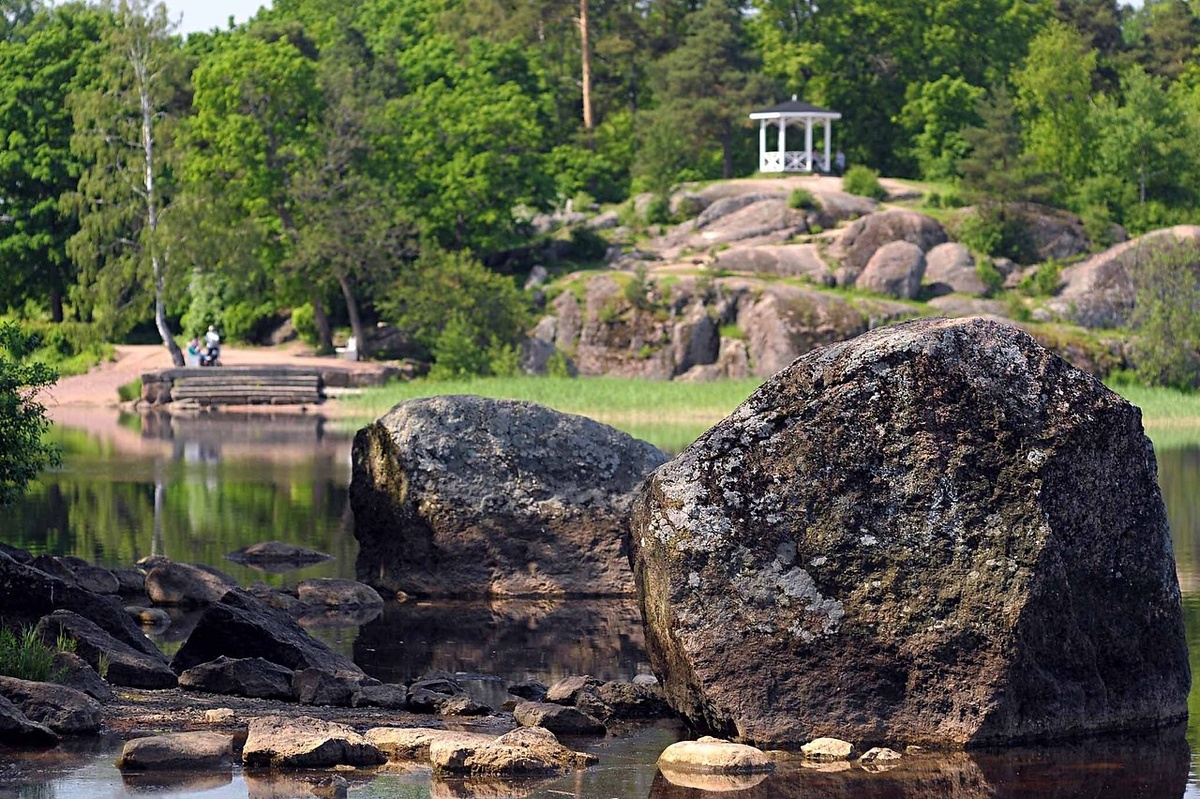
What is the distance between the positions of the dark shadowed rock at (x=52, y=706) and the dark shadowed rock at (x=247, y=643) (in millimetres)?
2882

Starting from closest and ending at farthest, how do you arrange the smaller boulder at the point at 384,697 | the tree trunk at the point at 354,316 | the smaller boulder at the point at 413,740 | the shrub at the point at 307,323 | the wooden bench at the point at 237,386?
the smaller boulder at the point at 413,740
the smaller boulder at the point at 384,697
the wooden bench at the point at 237,386
the tree trunk at the point at 354,316
the shrub at the point at 307,323

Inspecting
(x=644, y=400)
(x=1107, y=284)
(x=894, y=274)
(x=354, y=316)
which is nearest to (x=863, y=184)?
(x=894, y=274)

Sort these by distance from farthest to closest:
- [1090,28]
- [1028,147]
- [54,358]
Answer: [1090,28] → [1028,147] → [54,358]

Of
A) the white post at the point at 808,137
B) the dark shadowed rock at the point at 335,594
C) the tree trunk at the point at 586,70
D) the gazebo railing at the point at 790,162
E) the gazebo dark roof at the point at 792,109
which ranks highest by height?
the tree trunk at the point at 586,70

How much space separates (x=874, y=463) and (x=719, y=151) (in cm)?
8212

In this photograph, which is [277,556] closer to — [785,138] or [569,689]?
[569,689]

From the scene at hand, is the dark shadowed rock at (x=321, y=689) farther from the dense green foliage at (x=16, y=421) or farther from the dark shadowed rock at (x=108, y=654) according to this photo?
the dense green foliage at (x=16, y=421)

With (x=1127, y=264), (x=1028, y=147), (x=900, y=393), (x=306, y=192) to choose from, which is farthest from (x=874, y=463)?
(x=1028, y=147)

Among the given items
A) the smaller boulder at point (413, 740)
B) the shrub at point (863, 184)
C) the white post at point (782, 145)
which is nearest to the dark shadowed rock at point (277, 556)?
the smaller boulder at point (413, 740)

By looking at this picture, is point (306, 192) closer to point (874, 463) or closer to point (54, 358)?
point (54, 358)

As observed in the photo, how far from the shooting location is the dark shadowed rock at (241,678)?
53.2ft

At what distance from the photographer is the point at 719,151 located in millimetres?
96125

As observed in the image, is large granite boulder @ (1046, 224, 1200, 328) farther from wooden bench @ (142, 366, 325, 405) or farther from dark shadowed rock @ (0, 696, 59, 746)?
dark shadowed rock @ (0, 696, 59, 746)

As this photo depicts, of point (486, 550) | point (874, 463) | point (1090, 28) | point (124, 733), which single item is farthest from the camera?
point (1090, 28)
